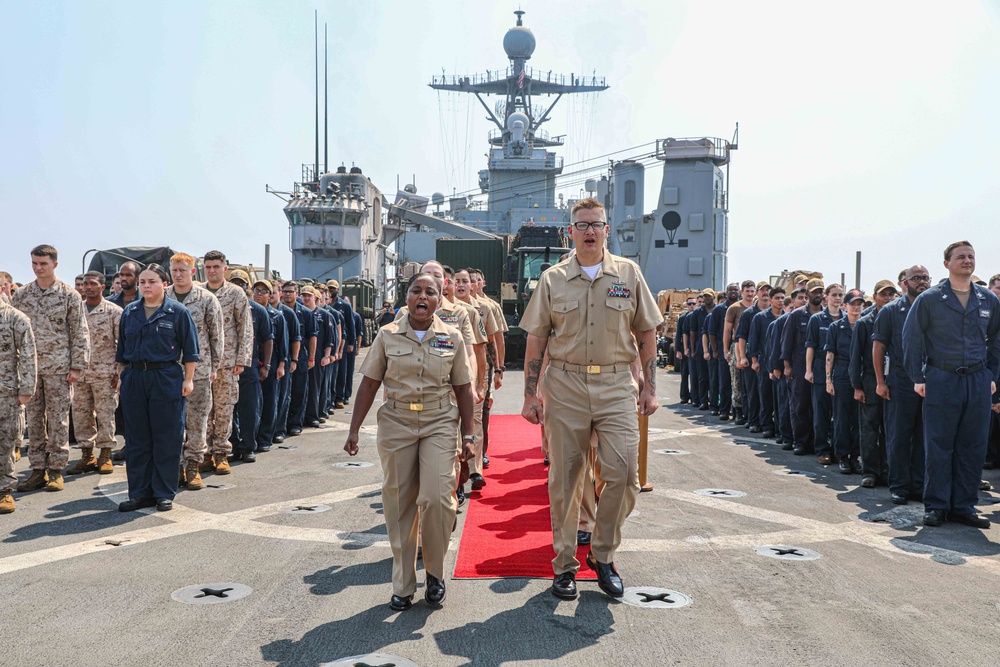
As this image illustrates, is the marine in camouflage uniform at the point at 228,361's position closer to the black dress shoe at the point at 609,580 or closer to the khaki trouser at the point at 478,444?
the khaki trouser at the point at 478,444

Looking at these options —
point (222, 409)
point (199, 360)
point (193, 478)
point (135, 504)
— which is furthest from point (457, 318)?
point (222, 409)

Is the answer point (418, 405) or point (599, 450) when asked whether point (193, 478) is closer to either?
point (418, 405)

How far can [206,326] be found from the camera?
28.4 feet

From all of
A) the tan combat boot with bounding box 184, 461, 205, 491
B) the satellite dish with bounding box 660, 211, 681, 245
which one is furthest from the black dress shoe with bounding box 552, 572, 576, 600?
the satellite dish with bounding box 660, 211, 681, 245

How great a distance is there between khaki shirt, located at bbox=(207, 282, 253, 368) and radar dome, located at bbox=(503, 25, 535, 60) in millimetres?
59529

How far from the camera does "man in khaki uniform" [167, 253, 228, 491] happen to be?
8578 mm

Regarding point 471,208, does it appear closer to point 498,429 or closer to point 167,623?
point 498,429

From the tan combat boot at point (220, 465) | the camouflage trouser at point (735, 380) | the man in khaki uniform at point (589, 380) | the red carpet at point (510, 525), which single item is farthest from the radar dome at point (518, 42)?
the man in khaki uniform at point (589, 380)

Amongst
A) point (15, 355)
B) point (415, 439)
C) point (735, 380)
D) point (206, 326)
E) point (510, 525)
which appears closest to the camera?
point (415, 439)

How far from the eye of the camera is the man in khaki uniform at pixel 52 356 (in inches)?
335

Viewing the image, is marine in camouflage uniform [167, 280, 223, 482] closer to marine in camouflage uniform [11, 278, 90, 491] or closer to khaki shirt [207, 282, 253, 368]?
khaki shirt [207, 282, 253, 368]

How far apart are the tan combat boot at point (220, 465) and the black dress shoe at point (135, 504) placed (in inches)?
65.6

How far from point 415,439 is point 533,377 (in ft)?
2.83

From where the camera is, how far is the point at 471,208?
191ft
